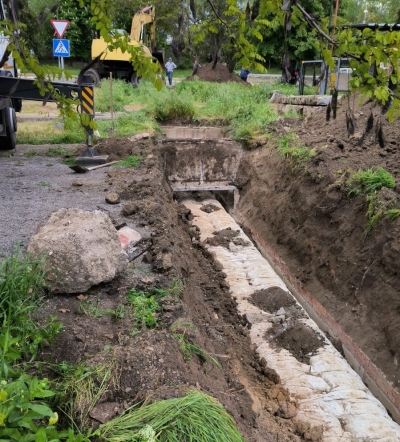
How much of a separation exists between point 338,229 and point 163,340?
191 inches

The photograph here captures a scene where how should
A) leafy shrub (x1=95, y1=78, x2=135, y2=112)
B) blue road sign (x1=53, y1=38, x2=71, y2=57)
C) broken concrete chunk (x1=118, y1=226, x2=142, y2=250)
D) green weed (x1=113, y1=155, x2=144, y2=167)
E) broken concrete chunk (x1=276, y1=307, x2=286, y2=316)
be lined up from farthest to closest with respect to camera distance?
leafy shrub (x1=95, y1=78, x2=135, y2=112)
blue road sign (x1=53, y1=38, x2=71, y2=57)
green weed (x1=113, y1=155, x2=144, y2=167)
broken concrete chunk (x1=276, y1=307, x2=286, y2=316)
broken concrete chunk (x1=118, y1=226, x2=142, y2=250)

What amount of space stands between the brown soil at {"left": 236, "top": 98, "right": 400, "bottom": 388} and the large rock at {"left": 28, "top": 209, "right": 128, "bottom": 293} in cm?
271

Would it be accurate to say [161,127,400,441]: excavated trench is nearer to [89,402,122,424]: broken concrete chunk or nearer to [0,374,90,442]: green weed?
[89,402,122,424]: broken concrete chunk

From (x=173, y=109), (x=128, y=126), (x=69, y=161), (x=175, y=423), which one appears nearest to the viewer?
(x=175, y=423)

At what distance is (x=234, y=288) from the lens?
7.41 meters

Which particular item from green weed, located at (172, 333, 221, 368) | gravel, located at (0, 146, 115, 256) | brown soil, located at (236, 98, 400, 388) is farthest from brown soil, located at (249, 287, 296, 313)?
green weed, located at (172, 333, 221, 368)

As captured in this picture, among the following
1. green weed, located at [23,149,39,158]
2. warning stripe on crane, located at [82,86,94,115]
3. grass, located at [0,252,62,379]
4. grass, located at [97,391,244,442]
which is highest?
warning stripe on crane, located at [82,86,94,115]

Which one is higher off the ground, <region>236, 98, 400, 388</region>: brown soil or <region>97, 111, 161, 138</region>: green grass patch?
<region>97, 111, 161, 138</region>: green grass patch

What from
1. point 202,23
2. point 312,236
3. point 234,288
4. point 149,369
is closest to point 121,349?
point 149,369

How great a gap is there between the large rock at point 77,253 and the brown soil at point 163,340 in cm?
17

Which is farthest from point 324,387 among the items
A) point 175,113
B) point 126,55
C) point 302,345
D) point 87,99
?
point 126,55

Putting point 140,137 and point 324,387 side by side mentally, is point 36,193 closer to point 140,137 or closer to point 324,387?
point 140,137

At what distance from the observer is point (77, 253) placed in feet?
13.2

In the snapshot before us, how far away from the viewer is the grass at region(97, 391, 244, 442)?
2398 millimetres
